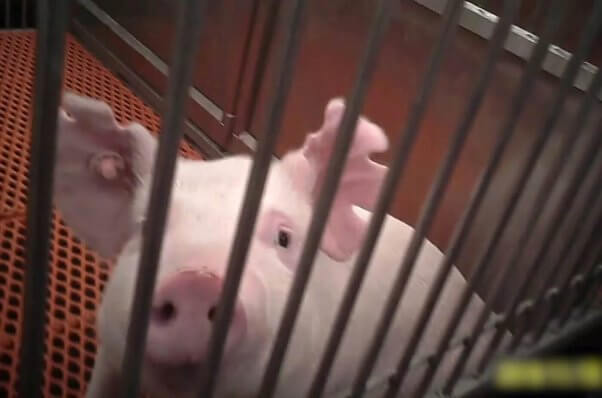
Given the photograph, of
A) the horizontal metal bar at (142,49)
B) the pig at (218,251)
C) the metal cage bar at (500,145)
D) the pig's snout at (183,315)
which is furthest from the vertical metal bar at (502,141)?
the horizontal metal bar at (142,49)

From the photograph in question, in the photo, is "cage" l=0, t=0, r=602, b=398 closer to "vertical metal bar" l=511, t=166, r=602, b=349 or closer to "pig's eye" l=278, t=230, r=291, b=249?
"vertical metal bar" l=511, t=166, r=602, b=349

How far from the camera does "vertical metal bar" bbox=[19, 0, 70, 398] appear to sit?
1.04 feet

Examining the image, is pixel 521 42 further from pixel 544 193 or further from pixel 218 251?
pixel 218 251

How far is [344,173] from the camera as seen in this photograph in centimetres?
72

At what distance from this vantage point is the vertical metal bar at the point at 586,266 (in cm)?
84

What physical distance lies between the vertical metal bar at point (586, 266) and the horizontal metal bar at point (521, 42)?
17 cm

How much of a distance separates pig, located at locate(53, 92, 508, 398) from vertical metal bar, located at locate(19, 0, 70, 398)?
188 millimetres

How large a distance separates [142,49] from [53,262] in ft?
2.55

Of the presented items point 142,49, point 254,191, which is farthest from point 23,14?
point 254,191

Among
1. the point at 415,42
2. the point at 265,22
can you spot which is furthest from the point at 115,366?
the point at 265,22

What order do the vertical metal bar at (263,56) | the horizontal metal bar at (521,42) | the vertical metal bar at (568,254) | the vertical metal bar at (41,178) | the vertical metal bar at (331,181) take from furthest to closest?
the vertical metal bar at (263,56), the horizontal metal bar at (521,42), the vertical metal bar at (568,254), the vertical metal bar at (331,181), the vertical metal bar at (41,178)

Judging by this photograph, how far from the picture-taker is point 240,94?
4.97ft

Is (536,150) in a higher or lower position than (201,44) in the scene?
higher

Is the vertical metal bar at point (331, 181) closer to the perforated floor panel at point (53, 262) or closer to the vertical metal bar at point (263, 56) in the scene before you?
the perforated floor panel at point (53, 262)
